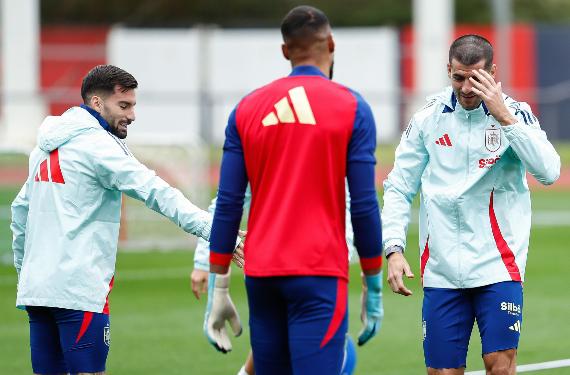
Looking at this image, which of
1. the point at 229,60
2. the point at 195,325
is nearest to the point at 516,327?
the point at 195,325

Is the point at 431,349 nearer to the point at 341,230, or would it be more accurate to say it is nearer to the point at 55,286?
the point at 341,230

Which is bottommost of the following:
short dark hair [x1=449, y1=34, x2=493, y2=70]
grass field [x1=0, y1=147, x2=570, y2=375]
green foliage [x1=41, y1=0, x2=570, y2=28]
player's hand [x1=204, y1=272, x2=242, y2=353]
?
grass field [x1=0, y1=147, x2=570, y2=375]

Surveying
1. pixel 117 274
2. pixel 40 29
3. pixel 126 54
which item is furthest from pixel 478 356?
pixel 40 29

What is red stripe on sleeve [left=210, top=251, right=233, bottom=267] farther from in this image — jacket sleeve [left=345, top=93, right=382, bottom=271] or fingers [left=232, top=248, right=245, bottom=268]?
fingers [left=232, top=248, right=245, bottom=268]

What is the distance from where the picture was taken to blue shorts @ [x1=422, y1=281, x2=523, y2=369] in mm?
6988

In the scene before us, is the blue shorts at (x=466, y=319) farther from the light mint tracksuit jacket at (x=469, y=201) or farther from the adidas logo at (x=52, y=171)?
the adidas logo at (x=52, y=171)

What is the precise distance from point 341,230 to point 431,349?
5.18 ft

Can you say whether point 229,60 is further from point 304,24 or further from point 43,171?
point 304,24

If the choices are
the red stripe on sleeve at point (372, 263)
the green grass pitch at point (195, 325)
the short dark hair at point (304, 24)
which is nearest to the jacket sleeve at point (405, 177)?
the red stripe on sleeve at point (372, 263)

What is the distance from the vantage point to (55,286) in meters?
6.85

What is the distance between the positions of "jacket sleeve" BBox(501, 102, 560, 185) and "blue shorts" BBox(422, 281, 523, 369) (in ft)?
2.11

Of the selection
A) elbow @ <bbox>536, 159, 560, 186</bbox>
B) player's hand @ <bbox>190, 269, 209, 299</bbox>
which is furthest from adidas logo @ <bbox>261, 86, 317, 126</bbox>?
player's hand @ <bbox>190, 269, 209, 299</bbox>

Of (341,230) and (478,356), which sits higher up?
(341,230)

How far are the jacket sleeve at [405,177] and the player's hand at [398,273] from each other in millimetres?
289
